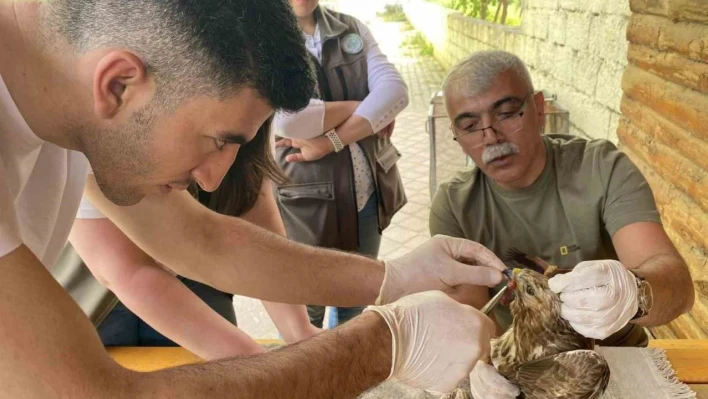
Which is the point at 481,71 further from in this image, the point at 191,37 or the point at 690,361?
the point at 191,37

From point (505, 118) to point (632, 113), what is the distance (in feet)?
4.66

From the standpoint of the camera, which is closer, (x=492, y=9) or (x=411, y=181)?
(x=411, y=181)

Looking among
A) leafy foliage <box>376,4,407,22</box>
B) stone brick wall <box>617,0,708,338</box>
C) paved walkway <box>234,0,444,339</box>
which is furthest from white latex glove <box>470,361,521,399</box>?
leafy foliage <box>376,4,407,22</box>

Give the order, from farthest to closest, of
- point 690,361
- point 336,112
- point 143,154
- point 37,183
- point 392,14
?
point 392,14, point 336,112, point 690,361, point 37,183, point 143,154

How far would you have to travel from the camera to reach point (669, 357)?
1665mm

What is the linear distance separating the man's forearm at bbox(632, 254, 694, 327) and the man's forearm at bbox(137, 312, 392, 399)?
92cm

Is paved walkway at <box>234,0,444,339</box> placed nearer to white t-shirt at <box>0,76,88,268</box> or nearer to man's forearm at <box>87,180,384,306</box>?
man's forearm at <box>87,180,384,306</box>

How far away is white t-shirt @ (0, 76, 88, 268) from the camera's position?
1009 mm

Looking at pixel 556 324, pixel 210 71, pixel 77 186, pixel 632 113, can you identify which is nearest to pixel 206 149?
pixel 210 71

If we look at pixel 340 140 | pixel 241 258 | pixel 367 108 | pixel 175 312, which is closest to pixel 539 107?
pixel 367 108

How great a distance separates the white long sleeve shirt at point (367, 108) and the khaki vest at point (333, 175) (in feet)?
0.10

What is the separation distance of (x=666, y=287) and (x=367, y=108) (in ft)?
4.59

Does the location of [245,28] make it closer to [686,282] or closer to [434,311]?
[434,311]

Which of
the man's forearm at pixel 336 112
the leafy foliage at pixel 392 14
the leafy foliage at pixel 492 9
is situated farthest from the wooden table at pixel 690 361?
the leafy foliage at pixel 392 14
